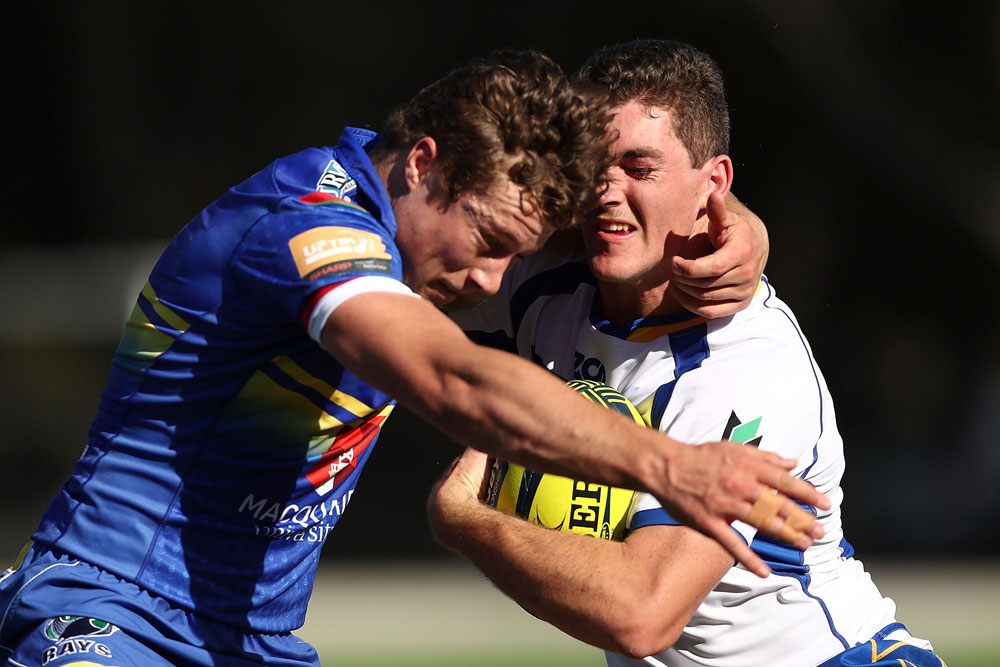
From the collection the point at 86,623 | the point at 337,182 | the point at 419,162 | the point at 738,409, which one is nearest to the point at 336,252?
the point at 337,182

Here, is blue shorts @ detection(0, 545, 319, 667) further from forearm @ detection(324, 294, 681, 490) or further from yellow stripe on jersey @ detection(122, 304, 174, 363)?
forearm @ detection(324, 294, 681, 490)

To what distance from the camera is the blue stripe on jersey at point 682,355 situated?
11.3 ft

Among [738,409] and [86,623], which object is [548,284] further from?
[86,623]

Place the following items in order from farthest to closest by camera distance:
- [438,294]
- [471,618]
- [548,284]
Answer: [471,618] < [548,284] < [438,294]

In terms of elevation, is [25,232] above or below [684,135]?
below

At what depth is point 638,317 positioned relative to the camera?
12.3 ft

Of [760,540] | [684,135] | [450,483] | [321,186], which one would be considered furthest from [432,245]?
[760,540]

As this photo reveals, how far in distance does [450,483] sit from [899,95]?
27.1ft

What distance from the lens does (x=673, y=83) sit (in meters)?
3.62

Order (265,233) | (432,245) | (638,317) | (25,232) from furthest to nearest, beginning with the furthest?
(25,232) → (638,317) → (432,245) → (265,233)

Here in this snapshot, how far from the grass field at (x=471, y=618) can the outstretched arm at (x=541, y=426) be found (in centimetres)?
569

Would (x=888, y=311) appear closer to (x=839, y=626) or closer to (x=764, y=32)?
(x=764, y=32)

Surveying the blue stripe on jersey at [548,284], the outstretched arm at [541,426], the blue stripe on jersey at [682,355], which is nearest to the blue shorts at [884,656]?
the blue stripe on jersey at [682,355]

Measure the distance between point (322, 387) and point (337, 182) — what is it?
52 cm
